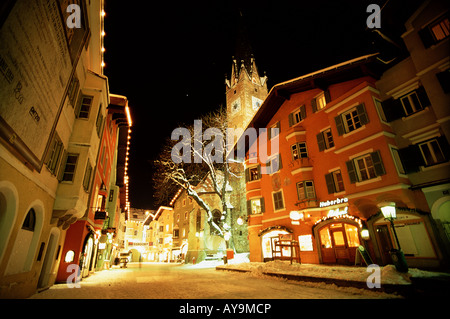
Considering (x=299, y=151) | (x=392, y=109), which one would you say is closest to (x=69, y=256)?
(x=299, y=151)

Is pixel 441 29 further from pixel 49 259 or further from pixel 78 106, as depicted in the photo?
pixel 49 259

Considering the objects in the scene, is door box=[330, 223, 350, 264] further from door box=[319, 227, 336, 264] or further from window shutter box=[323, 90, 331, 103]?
window shutter box=[323, 90, 331, 103]

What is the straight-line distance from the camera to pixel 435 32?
452 inches

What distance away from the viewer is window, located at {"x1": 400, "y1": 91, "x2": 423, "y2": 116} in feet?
40.5

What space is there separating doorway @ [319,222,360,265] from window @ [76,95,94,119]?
16.2 m

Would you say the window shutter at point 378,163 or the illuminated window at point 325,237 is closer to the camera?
the window shutter at point 378,163

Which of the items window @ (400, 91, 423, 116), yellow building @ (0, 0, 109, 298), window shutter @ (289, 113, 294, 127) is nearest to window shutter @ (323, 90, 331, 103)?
window shutter @ (289, 113, 294, 127)

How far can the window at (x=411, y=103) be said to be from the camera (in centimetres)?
1234

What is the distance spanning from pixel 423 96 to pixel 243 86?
4463 centimetres

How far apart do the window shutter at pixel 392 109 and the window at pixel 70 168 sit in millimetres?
17348

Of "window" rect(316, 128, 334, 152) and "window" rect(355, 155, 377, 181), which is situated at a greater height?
"window" rect(316, 128, 334, 152)

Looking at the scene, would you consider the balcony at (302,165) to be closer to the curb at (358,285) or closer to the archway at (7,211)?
the curb at (358,285)

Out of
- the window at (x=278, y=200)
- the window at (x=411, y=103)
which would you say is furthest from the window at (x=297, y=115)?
the window at (x=411, y=103)
